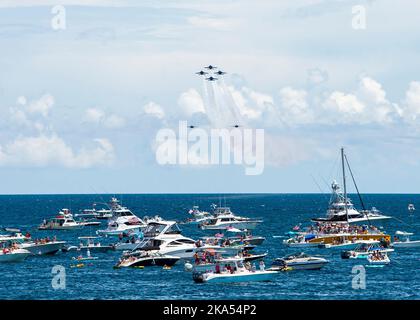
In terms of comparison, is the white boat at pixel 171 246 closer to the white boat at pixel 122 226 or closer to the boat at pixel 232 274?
the boat at pixel 232 274

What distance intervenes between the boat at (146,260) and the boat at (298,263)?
16539mm

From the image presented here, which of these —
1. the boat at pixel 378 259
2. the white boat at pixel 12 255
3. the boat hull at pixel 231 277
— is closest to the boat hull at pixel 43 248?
the white boat at pixel 12 255

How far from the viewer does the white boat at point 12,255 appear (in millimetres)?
116550

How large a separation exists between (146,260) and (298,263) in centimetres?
2111

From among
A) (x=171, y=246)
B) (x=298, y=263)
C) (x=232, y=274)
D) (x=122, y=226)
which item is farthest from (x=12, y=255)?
(x=122, y=226)

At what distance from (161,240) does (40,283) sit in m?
23.8

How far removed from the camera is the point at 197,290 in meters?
87.1

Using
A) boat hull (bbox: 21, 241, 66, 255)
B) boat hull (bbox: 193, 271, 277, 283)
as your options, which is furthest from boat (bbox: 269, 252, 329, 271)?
boat hull (bbox: 21, 241, 66, 255)

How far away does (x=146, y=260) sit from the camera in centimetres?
11100

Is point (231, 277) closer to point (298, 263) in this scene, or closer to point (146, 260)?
point (298, 263)

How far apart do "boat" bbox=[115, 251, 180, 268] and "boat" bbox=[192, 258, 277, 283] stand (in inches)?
756

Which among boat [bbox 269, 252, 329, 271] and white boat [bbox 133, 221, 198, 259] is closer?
boat [bbox 269, 252, 329, 271]

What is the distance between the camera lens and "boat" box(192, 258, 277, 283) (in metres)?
89.8

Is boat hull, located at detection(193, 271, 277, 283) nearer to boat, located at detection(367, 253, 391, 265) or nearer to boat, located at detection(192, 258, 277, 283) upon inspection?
boat, located at detection(192, 258, 277, 283)
